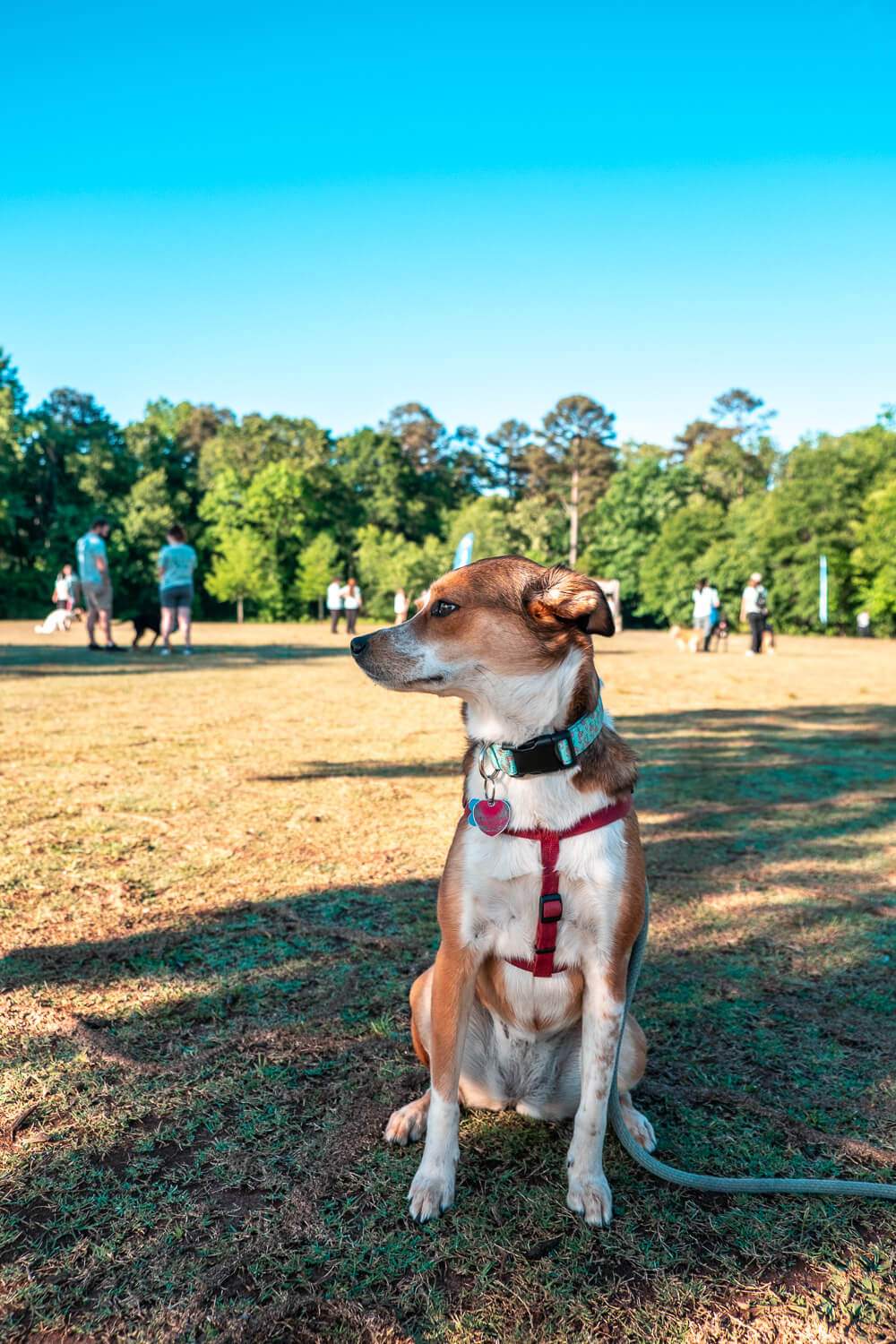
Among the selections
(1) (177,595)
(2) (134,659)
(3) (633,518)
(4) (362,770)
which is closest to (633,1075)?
(4) (362,770)

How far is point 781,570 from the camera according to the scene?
50938 millimetres

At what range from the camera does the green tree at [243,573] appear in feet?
174

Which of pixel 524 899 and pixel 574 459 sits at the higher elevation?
pixel 574 459

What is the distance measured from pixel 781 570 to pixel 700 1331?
53068mm

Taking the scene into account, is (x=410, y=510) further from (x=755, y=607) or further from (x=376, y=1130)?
(x=376, y=1130)

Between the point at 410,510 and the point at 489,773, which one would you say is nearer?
the point at 489,773

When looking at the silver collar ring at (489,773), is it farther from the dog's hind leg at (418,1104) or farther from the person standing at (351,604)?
the person standing at (351,604)

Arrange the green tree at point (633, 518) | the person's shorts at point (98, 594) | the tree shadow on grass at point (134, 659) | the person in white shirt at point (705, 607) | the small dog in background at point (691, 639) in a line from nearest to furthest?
the tree shadow on grass at point (134, 659)
the person's shorts at point (98, 594)
the person in white shirt at point (705, 607)
the small dog in background at point (691, 639)
the green tree at point (633, 518)

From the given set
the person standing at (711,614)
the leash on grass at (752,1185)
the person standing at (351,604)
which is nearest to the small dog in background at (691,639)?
the person standing at (711,614)

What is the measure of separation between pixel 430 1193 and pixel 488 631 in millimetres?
1583

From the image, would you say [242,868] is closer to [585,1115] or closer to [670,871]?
[670,871]

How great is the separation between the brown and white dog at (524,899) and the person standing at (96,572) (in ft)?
49.0

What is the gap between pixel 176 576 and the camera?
17.2 m

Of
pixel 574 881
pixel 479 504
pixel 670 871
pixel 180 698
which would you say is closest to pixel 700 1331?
pixel 574 881
